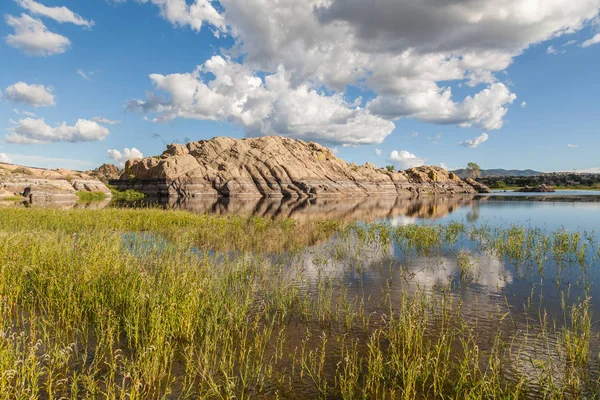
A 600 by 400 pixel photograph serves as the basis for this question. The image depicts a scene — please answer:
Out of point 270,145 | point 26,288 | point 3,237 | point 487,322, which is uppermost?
point 270,145

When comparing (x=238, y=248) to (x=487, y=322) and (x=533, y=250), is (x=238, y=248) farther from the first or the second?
(x=533, y=250)

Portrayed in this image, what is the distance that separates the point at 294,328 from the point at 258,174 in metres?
110

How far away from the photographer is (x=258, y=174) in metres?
118

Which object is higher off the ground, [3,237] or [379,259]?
[3,237]

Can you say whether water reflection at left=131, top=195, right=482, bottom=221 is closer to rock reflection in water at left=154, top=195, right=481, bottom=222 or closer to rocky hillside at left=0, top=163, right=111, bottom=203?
rock reflection in water at left=154, top=195, right=481, bottom=222

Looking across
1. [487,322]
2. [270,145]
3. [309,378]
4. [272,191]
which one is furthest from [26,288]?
[270,145]

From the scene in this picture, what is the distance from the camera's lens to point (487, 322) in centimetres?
1021

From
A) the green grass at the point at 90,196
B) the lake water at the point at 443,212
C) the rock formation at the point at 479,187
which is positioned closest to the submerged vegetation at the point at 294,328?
the lake water at the point at 443,212

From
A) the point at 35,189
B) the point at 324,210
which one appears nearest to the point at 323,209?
the point at 324,210

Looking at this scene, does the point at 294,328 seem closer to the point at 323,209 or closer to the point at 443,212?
the point at 443,212

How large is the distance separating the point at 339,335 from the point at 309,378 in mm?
2155

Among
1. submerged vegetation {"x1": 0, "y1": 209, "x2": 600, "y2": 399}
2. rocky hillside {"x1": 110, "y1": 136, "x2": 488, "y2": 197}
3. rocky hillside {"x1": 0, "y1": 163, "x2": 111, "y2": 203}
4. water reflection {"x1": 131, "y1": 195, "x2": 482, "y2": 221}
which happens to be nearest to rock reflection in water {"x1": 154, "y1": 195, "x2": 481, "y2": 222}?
water reflection {"x1": 131, "y1": 195, "x2": 482, "y2": 221}

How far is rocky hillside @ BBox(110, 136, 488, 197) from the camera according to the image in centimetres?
10856

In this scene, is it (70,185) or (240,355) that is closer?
(240,355)
